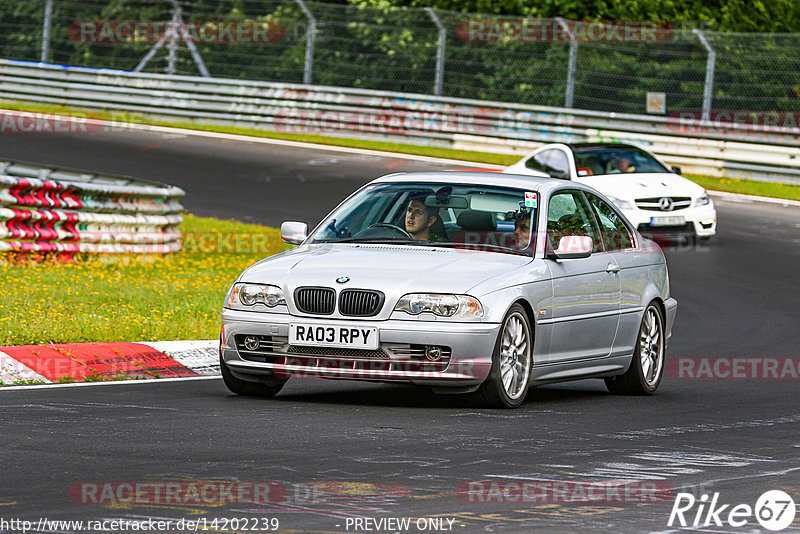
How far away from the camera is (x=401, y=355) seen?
907cm

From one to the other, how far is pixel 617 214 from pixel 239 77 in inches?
917

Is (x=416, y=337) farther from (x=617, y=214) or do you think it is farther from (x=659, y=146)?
(x=659, y=146)

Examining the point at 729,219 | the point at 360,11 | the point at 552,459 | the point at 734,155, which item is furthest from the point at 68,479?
the point at 360,11

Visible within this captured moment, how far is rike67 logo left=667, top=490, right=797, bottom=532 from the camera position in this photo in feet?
20.1

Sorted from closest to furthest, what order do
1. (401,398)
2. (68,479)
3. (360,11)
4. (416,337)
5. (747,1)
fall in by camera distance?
(68,479)
(416,337)
(401,398)
(360,11)
(747,1)

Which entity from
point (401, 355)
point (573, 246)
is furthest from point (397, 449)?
point (573, 246)

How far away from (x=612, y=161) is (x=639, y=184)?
1166 millimetres

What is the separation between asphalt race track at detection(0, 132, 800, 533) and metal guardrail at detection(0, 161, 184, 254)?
5.89 m

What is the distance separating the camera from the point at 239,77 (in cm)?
3391

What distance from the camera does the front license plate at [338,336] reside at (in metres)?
9.06

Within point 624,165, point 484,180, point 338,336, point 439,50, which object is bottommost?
point 338,336

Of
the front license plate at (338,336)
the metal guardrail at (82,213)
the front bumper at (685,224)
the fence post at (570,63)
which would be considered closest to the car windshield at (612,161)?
the front bumper at (685,224)

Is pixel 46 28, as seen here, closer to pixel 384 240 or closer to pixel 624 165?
pixel 624 165

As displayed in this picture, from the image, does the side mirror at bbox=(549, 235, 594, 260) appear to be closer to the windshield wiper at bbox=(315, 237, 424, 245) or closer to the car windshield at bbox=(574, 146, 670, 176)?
the windshield wiper at bbox=(315, 237, 424, 245)
